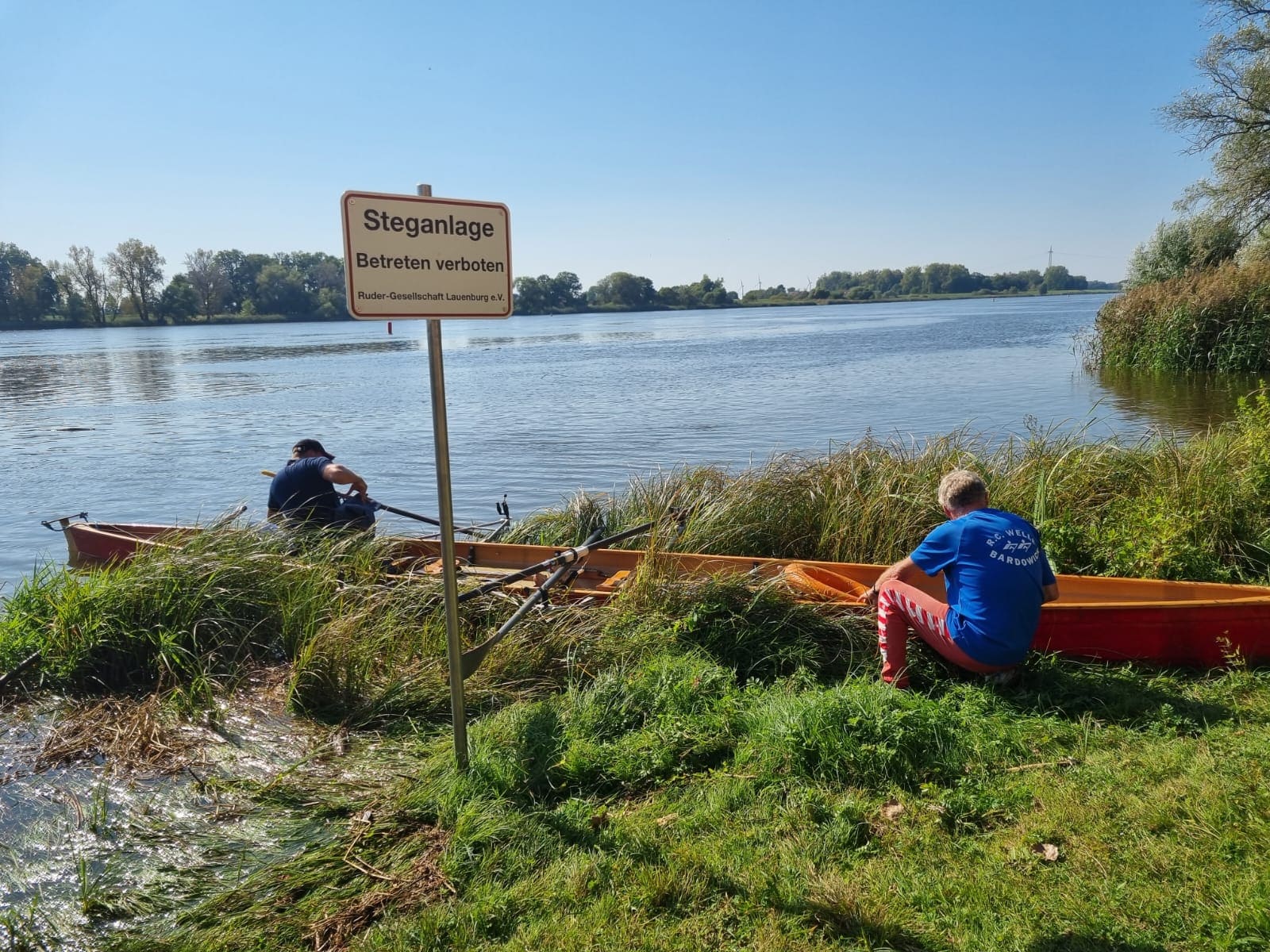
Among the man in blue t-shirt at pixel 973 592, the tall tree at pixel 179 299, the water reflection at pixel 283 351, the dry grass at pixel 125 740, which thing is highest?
the tall tree at pixel 179 299

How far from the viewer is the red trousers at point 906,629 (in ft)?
15.7

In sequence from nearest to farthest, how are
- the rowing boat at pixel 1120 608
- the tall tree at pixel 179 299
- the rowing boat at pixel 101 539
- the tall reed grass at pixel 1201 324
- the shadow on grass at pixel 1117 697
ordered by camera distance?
1. the shadow on grass at pixel 1117 697
2. the rowing boat at pixel 1120 608
3. the rowing boat at pixel 101 539
4. the tall reed grass at pixel 1201 324
5. the tall tree at pixel 179 299

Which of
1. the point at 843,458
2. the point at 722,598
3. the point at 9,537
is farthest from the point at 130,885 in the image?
the point at 9,537

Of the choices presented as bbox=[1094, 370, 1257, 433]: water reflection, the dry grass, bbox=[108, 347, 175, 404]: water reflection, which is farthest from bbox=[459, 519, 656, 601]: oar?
bbox=[108, 347, 175, 404]: water reflection

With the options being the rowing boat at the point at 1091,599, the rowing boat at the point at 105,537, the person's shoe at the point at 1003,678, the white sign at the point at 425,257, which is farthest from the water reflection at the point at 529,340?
the white sign at the point at 425,257

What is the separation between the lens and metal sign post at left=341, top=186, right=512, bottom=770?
355 cm

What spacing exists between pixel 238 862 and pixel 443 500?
183 cm

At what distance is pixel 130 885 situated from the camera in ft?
12.6

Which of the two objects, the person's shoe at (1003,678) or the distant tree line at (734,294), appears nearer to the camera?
the person's shoe at (1003,678)

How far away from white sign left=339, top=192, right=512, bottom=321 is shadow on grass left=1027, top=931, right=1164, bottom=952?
308 cm

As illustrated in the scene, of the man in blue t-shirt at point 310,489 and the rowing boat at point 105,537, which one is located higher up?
the man in blue t-shirt at point 310,489

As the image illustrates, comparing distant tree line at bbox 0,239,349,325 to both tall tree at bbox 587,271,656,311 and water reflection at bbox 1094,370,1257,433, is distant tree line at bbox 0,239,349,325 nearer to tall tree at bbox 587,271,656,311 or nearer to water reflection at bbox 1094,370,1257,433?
tall tree at bbox 587,271,656,311

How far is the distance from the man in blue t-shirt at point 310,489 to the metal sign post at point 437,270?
15.7ft

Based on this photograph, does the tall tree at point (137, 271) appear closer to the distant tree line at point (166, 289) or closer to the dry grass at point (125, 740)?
the distant tree line at point (166, 289)
